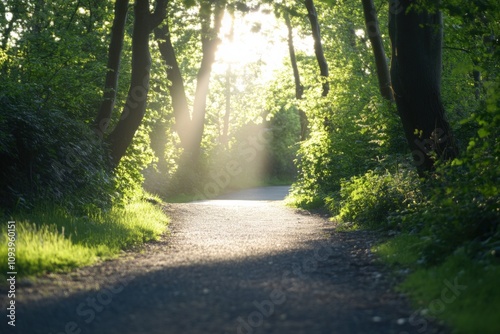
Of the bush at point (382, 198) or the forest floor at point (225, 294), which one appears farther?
the bush at point (382, 198)

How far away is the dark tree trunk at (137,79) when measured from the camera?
62.0 ft

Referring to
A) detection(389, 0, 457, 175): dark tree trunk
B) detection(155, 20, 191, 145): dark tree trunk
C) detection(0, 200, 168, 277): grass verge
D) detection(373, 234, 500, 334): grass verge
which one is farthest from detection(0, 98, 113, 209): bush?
detection(155, 20, 191, 145): dark tree trunk

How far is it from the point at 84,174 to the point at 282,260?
7.29 meters

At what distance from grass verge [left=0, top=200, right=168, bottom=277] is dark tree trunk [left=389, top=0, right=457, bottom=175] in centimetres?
550

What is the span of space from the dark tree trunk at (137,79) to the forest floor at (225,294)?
25.9ft

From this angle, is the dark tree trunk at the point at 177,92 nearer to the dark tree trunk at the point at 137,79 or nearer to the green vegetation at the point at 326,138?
the green vegetation at the point at 326,138

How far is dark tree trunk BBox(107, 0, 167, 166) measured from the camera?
62.0 ft

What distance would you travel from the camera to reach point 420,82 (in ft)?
41.7

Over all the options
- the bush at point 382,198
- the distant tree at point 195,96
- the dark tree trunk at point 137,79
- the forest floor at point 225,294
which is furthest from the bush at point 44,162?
the distant tree at point 195,96

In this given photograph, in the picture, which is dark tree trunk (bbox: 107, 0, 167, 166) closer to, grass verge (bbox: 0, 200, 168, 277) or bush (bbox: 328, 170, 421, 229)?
grass verge (bbox: 0, 200, 168, 277)

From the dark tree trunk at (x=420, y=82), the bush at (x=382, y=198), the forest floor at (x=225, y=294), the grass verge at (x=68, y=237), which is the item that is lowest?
the forest floor at (x=225, y=294)

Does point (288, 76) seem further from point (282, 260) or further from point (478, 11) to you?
point (282, 260)

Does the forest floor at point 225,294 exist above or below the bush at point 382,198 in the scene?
below

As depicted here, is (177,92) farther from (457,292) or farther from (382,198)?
(457,292)
